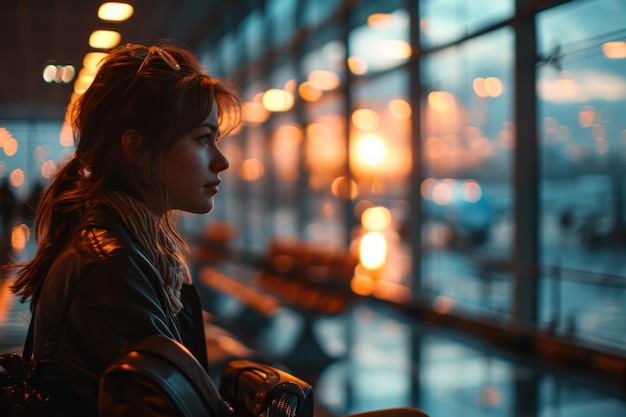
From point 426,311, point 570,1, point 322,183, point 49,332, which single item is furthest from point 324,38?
point 49,332

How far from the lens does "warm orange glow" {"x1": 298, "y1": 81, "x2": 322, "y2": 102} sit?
1286cm

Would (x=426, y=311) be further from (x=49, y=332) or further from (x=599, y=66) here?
(x=49, y=332)

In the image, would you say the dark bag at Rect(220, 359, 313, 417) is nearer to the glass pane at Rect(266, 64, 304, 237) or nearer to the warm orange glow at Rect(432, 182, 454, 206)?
the warm orange glow at Rect(432, 182, 454, 206)

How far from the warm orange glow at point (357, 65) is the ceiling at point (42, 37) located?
7.62 m

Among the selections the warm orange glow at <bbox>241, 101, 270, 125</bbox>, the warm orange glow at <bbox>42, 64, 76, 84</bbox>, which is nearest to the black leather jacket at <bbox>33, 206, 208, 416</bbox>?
the warm orange glow at <bbox>42, 64, 76, 84</bbox>

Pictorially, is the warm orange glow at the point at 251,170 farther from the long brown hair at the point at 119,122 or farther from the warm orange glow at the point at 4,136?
the long brown hair at the point at 119,122

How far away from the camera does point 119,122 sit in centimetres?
126

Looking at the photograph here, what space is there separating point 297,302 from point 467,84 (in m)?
3.28

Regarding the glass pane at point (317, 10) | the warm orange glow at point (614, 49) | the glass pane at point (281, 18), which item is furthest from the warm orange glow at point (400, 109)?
the glass pane at point (281, 18)

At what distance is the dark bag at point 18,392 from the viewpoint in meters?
1.13

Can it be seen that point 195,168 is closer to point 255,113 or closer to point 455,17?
point 455,17

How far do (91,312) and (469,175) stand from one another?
7.86m

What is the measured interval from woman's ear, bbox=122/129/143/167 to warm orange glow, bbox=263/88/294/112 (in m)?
12.9

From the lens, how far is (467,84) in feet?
27.9
